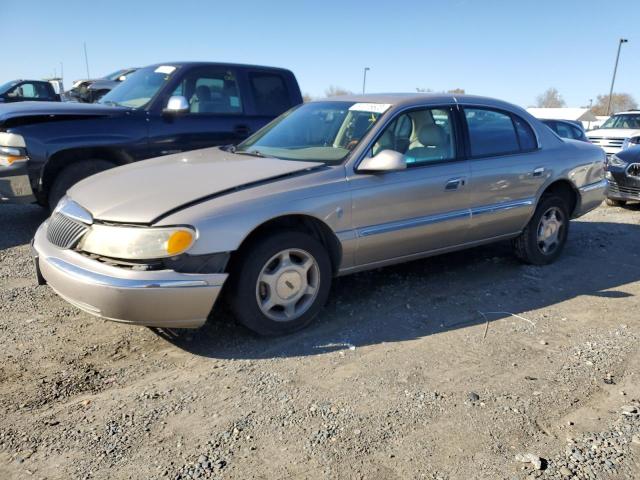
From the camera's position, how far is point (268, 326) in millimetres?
3637

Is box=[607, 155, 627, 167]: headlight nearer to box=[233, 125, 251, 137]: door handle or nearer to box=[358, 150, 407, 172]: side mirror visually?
box=[233, 125, 251, 137]: door handle

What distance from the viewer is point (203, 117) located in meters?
6.59

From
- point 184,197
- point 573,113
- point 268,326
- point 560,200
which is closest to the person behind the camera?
point 184,197

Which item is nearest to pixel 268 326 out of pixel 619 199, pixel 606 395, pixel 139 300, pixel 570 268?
pixel 139 300

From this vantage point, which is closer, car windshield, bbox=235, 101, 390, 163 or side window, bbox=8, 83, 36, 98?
car windshield, bbox=235, 101, 390, 163

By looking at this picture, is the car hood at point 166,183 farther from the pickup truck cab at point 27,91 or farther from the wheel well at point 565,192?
the pickup truck cab at point 27,91

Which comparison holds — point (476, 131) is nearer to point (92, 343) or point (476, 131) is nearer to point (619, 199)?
point (92, 343)

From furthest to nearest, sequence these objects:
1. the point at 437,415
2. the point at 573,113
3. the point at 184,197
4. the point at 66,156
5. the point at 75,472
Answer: the point at 573,113 < the point at 66,156 < the point at 184,197 < the point at 437,415 < the point at 75,472

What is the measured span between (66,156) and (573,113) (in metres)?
52.2

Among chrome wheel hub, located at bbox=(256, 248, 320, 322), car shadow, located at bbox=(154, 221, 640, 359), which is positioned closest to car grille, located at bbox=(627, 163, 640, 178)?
car shadow, located at bbox=(154, 221, 640, 359)

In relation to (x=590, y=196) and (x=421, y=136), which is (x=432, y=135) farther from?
(x=590, y=196)

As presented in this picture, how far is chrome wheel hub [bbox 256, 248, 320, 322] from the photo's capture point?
11.9 ft

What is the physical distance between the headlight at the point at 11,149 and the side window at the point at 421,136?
369 cm

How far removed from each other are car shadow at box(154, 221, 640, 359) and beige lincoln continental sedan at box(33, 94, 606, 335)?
0.21m
